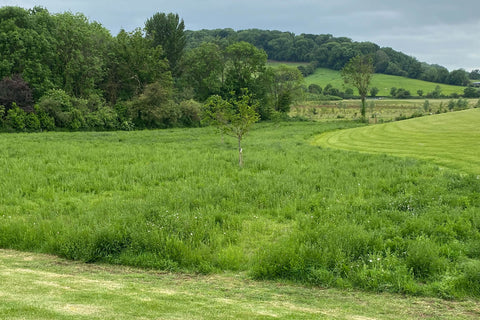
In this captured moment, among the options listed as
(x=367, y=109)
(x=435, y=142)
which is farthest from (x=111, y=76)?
(x=367, y=109)

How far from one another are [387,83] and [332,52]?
30.5 meters

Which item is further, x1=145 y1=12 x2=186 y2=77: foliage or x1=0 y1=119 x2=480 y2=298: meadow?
x1=145 y1=12 x2=186 y2=77: foliage

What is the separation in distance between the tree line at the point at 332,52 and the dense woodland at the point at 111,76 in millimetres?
49425

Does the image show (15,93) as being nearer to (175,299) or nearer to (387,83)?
(175,299)

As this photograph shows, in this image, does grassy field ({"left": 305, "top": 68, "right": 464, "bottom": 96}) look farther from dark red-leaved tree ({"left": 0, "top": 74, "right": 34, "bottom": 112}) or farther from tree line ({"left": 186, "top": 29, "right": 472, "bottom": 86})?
dark red-leaved tree ({"left": 0, "top": 74, "right": 34, "bottom": 112})

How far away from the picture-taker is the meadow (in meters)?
7.24

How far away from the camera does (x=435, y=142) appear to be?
26188mm

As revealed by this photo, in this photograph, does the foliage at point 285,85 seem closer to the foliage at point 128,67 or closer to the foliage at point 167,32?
the foliage at point 167,32

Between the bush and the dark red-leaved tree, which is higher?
the dark red-leaved tree

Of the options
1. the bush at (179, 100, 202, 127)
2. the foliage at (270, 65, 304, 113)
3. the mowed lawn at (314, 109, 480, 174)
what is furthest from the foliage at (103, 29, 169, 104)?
the mowed lawn at (314, 109, 480, 174)

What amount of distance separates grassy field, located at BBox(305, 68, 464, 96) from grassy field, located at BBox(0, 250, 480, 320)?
102919mm

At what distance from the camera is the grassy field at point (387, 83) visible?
345 ft

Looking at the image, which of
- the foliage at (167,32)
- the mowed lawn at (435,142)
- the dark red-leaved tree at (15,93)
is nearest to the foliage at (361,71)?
the mowed lawn at (435,142)

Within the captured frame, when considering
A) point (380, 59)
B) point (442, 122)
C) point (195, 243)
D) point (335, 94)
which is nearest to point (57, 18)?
point (442, 122)
